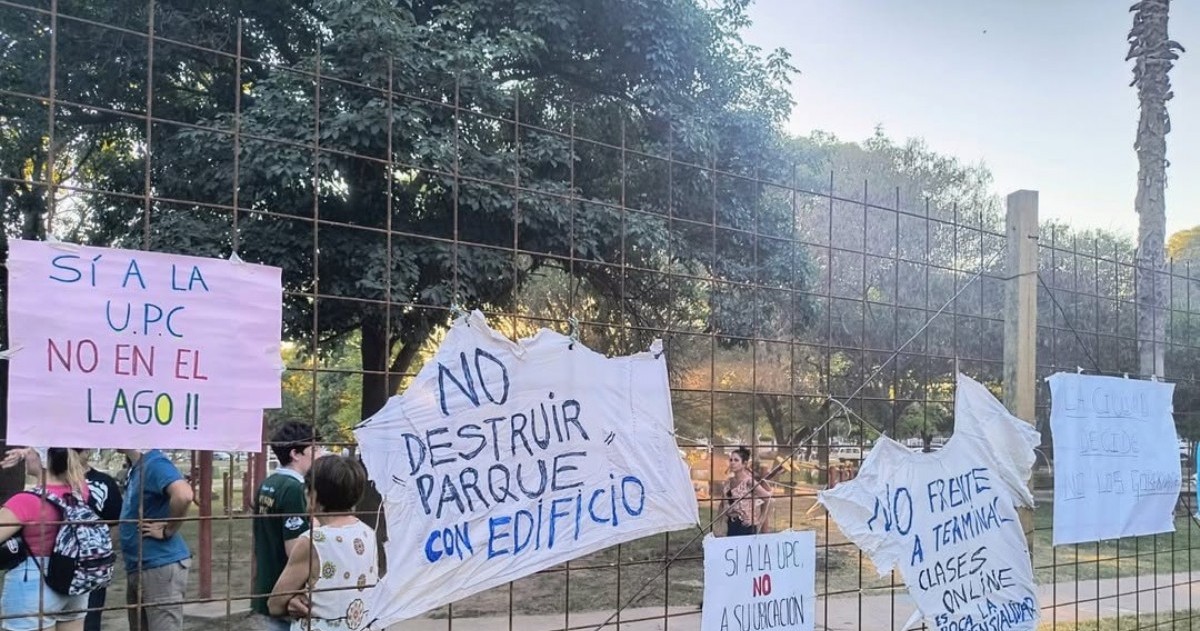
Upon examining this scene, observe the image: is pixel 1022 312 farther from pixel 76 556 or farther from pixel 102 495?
pixel 102 495

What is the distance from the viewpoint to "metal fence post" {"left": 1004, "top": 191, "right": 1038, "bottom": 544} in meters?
4.59

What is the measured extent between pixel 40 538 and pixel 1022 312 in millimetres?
4904

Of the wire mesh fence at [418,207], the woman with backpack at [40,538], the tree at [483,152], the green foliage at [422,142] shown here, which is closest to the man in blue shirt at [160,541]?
the woman with backpack at [40,538]

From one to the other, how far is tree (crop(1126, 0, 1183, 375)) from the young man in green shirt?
7.46 metres

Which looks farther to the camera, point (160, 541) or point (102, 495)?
point (102, 495)

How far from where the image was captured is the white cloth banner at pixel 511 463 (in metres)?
2.96

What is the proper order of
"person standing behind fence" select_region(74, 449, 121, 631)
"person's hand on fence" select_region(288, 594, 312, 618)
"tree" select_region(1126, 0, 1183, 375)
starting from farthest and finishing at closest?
"tree" select_region(1126, 0, 1183, 375), "person standing behind fence" select_region(74, 449, 121, 631), "person's hand on fence" select_region(288, 594, 312, 618)

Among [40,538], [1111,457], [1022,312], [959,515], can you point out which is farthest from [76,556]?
[1111,457]

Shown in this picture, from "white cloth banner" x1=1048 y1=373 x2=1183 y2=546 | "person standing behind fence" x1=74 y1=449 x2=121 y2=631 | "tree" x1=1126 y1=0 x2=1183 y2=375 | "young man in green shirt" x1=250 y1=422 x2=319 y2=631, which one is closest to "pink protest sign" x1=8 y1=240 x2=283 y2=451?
"young man in green shirt" x1=250 y1=422 x2=319 y2=631

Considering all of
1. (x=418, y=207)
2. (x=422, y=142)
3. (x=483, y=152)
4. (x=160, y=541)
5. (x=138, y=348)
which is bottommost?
(x=160, y=541)

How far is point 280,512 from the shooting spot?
177 inches

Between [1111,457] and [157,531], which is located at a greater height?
[1111,457]

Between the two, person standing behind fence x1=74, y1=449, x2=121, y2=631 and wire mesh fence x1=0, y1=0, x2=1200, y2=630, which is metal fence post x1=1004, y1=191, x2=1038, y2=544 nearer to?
wire mesh fence x1=0, y1=0, x2=1200, y2=630

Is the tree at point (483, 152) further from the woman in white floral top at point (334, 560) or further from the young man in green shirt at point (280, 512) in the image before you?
the woman in white floral top at point (334, 560)
